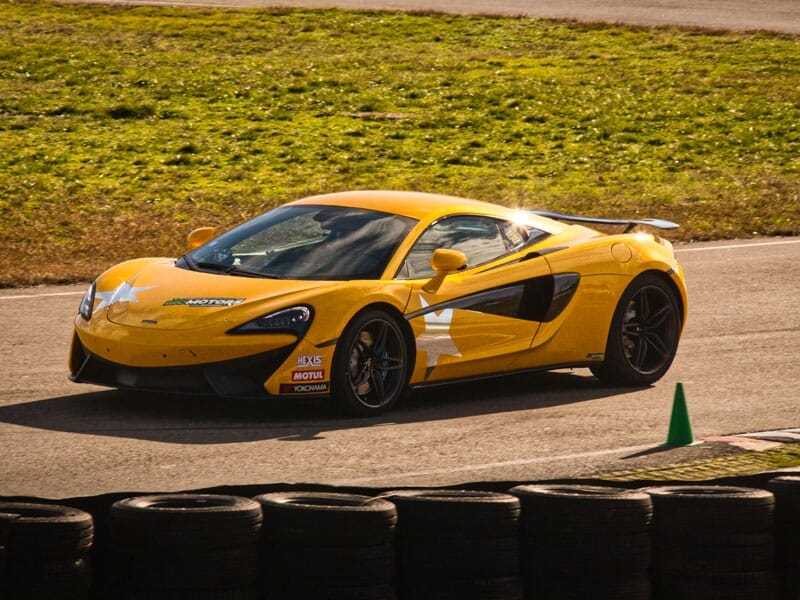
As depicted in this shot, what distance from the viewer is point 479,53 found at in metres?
31.2

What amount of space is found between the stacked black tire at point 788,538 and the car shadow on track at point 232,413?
3.19 meters

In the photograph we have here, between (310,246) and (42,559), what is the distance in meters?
4.89

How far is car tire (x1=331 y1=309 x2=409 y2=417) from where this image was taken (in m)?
9.61

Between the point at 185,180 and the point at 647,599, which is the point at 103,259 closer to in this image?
the point at 185,180

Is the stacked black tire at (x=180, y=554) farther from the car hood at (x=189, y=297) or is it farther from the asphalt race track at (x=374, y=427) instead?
the car hood at (x=189, y=297)

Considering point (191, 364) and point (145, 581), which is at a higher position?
point (191, 364)

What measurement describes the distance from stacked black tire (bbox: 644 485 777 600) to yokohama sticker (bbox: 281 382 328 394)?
3264 millimetres


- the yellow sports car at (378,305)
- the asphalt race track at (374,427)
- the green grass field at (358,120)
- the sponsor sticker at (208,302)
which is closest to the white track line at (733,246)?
the green grass field at (358,120)

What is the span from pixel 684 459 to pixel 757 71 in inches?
902

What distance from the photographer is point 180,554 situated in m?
5.90

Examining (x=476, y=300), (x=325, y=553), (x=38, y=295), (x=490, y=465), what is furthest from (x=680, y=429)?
(x=38, y=295)

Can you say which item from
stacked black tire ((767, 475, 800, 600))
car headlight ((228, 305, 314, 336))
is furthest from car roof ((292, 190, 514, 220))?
stacked black tire ((767, 475, 800, 600))

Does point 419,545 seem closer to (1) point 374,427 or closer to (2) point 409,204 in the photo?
(1) point 374,427

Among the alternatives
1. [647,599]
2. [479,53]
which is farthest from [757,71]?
[647,599]
